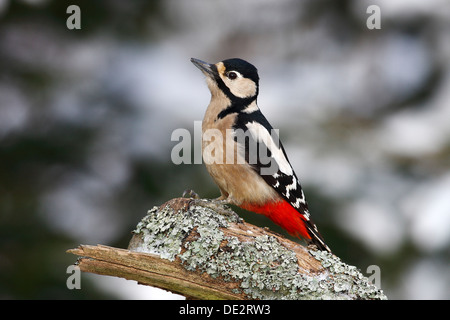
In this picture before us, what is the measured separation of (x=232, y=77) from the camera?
3.66m

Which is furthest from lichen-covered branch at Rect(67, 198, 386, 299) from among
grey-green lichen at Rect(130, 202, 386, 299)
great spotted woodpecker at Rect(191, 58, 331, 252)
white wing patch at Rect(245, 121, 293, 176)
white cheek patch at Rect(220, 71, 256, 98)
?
white cheek patch at Rect(220, 71, 256, 98)

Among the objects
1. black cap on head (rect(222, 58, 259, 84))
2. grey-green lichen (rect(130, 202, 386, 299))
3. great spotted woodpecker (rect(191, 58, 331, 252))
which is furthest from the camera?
black cap on head (rect(222, 58, 259, 84))

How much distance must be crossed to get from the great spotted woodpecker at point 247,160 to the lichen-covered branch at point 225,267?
0.59 m

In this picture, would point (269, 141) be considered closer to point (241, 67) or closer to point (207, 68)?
point (241, 67)

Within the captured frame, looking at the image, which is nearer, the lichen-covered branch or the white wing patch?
the lichen-covered branch

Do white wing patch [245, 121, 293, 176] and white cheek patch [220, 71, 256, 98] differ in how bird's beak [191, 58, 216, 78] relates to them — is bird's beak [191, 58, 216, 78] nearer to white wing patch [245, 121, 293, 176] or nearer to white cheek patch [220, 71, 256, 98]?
white cheek patch [220, 71, 256, 98]

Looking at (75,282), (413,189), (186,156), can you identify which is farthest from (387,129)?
(75,282)

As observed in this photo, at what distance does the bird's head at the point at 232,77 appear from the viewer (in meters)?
3.65

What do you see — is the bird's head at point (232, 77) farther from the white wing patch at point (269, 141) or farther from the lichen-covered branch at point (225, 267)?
the lichen-covered branch at point (225, 267)

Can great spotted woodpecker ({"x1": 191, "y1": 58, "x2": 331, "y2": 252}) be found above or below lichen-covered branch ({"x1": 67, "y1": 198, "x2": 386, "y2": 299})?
above

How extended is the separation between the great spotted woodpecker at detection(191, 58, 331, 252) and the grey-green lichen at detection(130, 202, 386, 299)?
0.54 metres

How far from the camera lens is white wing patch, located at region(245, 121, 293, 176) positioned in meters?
3.52

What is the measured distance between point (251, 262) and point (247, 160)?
0.86 m

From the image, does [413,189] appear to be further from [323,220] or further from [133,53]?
[133,53]
